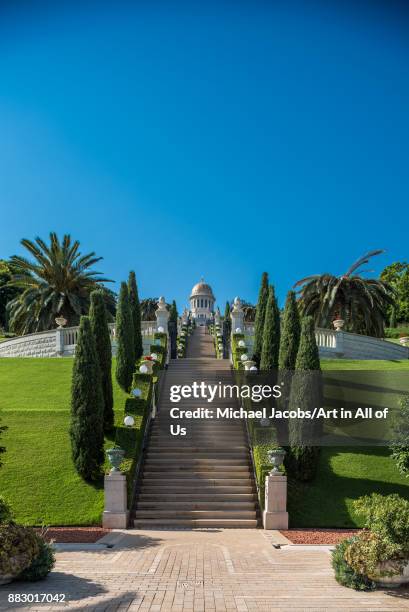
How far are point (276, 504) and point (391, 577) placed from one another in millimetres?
5936

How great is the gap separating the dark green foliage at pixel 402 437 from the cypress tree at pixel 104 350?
9812 millimetres

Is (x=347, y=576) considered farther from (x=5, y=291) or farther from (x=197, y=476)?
(x=5, y=291)

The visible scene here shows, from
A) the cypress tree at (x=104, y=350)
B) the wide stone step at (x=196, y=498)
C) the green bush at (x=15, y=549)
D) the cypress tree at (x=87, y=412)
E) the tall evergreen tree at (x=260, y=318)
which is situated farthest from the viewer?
the tall evergreen tree at (x=260, y=318)

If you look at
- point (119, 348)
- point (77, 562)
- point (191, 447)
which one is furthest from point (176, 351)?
point (77, 562)

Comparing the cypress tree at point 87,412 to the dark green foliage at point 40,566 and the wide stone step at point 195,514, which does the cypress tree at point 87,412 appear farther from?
the dark green foliage at point 40,566

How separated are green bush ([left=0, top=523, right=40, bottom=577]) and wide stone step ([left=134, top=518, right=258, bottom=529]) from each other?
19.4 feet

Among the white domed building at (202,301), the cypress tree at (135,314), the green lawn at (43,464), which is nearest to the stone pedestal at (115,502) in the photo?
the green lawn at (43,464)

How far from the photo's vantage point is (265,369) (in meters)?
22.0

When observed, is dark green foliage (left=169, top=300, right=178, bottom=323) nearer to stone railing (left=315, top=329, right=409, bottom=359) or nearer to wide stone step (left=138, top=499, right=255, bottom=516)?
stone railing (left=315, top=329, right=409, bottom=359)

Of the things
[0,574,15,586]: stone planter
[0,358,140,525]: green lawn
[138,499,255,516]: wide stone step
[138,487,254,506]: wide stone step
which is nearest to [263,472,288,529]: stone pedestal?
[138,499,255,516]: wide stone step

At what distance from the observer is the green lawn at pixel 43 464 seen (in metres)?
13.8

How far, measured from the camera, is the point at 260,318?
25438mm

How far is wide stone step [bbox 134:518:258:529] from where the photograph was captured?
1393cm

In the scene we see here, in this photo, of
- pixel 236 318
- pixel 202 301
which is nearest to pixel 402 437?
pixel 236 318
